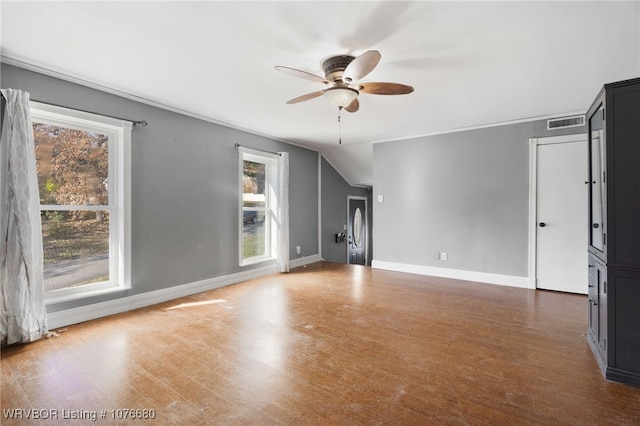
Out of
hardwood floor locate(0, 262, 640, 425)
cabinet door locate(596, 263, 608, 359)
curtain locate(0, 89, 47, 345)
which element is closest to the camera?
hardwood floor locate(0, 262, 640, 425)

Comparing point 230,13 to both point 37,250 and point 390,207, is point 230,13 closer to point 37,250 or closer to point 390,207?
point 37,250

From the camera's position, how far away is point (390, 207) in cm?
564

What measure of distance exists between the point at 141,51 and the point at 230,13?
39.6 inches

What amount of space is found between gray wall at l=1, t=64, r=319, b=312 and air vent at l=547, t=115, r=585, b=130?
14.7 feet

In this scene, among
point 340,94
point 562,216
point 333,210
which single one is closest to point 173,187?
point 340,94

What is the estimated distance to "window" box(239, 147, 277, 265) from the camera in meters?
4.99

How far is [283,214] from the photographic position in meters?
5.42

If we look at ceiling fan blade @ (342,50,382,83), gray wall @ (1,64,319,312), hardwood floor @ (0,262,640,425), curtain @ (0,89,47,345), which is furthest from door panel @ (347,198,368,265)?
curtain @ (0,89,47,345)

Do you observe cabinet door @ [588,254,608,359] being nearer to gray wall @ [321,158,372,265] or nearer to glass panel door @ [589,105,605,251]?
glass panel door @ [589,105,605,251]

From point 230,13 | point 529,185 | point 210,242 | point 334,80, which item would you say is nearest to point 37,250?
point 210,242

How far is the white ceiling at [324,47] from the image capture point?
194cm

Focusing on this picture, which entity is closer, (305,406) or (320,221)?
(305,406)

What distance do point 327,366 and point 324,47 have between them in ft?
8.21

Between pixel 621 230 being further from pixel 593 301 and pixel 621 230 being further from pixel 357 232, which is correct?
pixel 357 232
